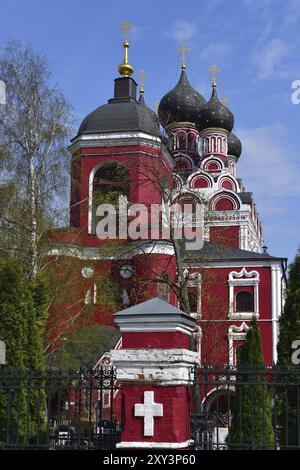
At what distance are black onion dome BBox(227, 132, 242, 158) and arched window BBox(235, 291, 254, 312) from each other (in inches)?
699

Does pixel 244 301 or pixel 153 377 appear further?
pixel 244 301

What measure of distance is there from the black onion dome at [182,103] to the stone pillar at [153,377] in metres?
29.5

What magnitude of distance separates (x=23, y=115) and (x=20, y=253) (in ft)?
9.90

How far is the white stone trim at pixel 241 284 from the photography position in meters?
23.0

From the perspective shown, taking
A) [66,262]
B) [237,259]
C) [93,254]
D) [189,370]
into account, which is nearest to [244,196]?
[237,259]

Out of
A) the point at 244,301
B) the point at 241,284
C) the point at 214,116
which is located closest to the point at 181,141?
the point at 214,116

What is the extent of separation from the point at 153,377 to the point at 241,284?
1703 cm

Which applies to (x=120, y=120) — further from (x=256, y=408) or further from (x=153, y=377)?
(x=153, y=377)

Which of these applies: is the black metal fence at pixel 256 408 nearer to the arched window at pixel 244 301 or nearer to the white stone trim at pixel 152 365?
the white stone trim at pixel 152 365

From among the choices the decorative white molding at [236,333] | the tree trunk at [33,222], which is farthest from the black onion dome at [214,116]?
the tree trunk at [33,222]

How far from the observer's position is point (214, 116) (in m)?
36.0

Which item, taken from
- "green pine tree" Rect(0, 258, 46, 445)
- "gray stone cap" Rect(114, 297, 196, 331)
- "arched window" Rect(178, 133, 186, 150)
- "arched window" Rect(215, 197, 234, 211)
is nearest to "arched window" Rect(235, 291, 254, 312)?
"arched window" Rect(215, 197, 234, 211)

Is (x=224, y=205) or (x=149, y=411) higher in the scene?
(x=224, y=205)

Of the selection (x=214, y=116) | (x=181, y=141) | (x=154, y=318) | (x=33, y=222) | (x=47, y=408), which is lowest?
(x=47, y=408)
